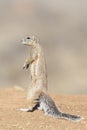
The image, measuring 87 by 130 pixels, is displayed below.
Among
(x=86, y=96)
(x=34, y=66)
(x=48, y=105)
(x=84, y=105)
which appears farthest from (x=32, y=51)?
(x=86, y=96)

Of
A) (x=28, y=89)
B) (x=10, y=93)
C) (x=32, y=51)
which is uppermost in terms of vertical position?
(x=32, y=51)

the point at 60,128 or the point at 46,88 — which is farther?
the point at 46,88

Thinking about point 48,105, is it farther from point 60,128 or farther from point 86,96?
point 86,96

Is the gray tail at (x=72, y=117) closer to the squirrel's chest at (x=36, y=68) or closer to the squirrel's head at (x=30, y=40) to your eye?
the squirrel's chest at (x=36, y=68)

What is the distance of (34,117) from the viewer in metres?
13.3

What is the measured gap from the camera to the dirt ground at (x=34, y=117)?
40.2 ft

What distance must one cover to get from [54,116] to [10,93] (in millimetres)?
5396

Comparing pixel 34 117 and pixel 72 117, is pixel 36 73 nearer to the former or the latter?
pixel 34 117

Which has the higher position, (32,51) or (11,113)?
(32,51)

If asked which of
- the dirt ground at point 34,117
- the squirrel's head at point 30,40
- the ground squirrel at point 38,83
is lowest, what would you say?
the dirt ground at point 34,117

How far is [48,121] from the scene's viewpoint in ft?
42.7

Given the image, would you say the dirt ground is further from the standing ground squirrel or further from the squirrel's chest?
the squirrel's chest

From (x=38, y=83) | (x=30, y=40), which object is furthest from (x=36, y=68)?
(x=30, y=40)

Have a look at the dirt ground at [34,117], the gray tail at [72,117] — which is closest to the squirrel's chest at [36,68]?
the dirt ground at [34,117]
